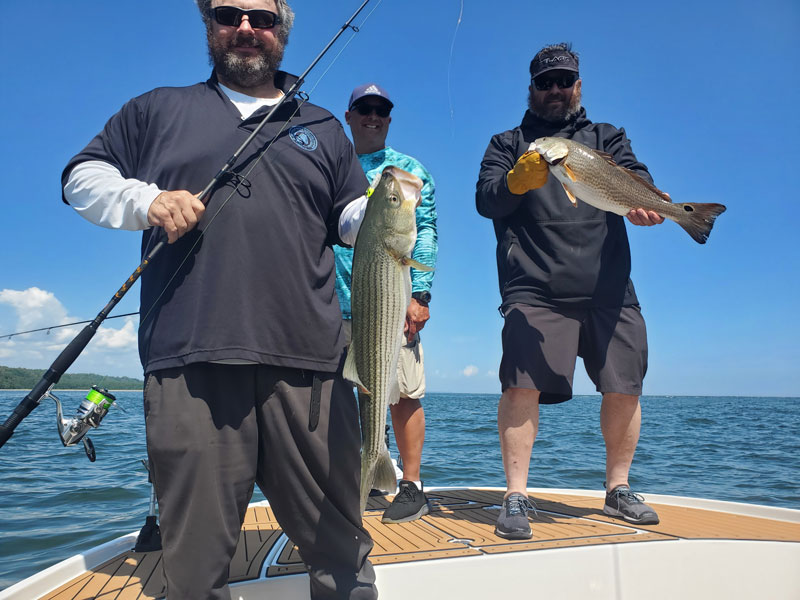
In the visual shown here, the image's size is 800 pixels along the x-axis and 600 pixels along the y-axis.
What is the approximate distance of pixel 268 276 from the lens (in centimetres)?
211

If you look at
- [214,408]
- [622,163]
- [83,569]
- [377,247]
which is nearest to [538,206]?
[622,163]

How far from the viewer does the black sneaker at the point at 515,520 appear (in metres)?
3.13

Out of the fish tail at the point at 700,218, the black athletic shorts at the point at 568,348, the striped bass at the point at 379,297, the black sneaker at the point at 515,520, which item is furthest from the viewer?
the black athletic shorts at the point at 568,348

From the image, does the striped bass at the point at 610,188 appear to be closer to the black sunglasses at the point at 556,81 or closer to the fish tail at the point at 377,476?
the black sunglasses at the point at 556,81

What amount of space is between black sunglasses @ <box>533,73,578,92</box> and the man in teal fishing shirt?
3.40 feet

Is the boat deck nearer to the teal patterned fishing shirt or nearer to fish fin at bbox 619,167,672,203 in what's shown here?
the teal patterned fishing shirt

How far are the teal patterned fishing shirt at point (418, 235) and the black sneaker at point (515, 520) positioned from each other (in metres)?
1.45

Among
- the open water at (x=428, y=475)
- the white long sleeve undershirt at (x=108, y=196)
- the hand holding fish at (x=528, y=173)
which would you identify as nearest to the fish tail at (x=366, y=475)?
the white long sleeve undershirt at (x=108, y=196)

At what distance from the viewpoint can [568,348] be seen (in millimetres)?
3609

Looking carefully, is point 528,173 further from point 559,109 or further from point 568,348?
point 568,348

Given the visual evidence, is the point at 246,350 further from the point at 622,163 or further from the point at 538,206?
the point at 622,163

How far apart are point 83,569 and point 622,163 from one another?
430cm

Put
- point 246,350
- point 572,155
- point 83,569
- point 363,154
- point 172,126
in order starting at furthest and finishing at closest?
point 363,154, point 572,155, point 83,569, point 172,126, point 246,350

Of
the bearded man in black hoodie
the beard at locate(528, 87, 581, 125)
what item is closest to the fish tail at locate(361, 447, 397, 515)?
the bearded man in black hoodie
